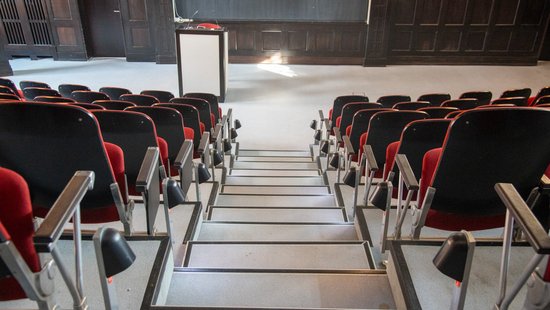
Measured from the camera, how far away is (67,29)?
856 centimetres

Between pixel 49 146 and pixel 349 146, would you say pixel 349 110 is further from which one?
pixel 49 146

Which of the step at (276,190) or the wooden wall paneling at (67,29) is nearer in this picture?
the step at (276,190)

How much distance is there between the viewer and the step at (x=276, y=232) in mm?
2354

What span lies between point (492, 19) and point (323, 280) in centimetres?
885

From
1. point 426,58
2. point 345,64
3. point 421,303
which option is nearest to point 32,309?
point 421,303

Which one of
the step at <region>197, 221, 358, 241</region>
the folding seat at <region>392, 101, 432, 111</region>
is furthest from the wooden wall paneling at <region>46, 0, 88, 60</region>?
the step at <region>197, 221, 358, 241</region>

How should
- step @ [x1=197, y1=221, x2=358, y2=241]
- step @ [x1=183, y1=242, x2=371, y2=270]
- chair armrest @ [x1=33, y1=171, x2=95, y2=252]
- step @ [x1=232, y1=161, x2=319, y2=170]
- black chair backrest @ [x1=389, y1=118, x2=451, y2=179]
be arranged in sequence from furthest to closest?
step @ [x1=232, y1=161, x2=319, y2=170] → step @ [x1=197, y1=221, x2=358, y2=241] → black chair backrest @ [x1=389, y1=118, x2=451, y2=179] → step @ [x1=183, y1=242, x2=371, y2=270] → chair armrest @ [x1=33, y1=171, x2=95, y2=252]

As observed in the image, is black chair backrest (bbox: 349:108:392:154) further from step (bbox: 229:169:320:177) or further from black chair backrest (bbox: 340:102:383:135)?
step (bbox: 229:169:320:177)

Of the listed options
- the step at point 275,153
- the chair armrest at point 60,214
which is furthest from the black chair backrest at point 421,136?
the step at point 275,153

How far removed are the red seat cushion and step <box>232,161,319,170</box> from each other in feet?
10.2

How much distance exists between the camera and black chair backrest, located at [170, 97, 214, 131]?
3.70m

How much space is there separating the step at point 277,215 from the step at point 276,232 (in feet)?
0.63

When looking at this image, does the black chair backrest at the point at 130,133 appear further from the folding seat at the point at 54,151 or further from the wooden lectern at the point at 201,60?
the wooden lectern at the point at 201,60

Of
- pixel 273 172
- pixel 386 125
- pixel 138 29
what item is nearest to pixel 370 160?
pixel 386 125
